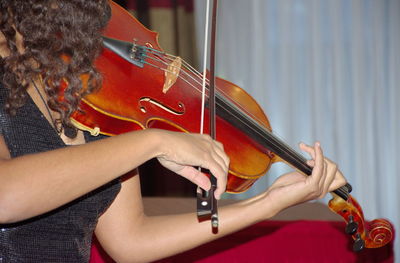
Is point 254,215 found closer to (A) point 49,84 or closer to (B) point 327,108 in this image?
(A) point 49,84

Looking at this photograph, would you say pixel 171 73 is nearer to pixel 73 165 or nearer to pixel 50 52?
pixel 50 52

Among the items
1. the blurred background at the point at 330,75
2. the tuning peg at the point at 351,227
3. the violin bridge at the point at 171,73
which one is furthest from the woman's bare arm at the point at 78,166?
the blurred background at the point at 330,75

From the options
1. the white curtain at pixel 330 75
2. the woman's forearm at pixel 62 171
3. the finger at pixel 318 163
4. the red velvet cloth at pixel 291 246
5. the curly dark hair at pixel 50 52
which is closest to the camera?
the woman's forearm at pixel 62 171

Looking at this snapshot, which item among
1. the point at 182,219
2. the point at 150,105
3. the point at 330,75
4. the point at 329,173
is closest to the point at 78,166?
the point at 150,105

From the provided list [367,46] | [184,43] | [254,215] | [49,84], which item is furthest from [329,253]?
[367,46]

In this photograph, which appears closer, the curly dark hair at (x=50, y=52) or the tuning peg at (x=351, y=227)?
the curly dark hair at (x=50, y=52)

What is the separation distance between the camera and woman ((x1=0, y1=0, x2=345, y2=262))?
2.52 feet

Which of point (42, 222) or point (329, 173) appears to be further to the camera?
point (329, 173)

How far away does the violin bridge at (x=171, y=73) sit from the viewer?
108cm

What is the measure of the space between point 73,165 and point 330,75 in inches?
83.5

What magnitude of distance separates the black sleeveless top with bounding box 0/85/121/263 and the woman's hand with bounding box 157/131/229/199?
0.77 ft

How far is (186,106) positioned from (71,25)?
264 millimetres

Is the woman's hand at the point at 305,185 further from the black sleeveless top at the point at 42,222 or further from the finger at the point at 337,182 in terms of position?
the black sleeveless top at the point at 42,222

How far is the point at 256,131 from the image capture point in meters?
1.12
